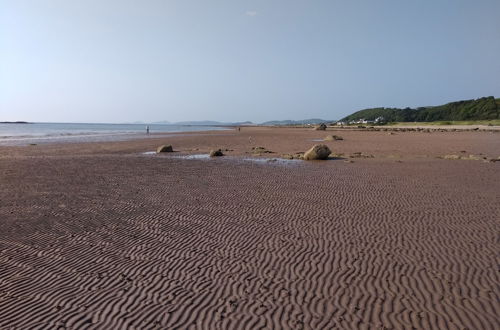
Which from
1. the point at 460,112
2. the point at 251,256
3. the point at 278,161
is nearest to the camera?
the point at 251,256

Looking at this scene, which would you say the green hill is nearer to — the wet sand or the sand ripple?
the wet sand

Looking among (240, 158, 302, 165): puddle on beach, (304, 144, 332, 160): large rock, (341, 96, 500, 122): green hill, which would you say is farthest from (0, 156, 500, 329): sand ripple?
(341, 96, 500, 122): green hill

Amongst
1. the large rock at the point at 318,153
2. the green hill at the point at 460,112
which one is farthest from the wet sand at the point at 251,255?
the green hill at the point at 460,112

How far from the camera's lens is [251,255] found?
8.73 meters

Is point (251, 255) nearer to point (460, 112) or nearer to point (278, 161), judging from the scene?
point (278, 161)

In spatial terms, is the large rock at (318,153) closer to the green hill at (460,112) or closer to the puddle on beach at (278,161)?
the puddle on beach at (278,161)

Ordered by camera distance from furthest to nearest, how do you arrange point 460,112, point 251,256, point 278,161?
point 460,112 < point 278,161 < point 251,256

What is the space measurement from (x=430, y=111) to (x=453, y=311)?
148 meters

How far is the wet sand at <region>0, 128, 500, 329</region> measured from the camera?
612 cm

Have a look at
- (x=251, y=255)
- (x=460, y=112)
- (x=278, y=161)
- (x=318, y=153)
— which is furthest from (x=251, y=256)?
(x=460, y=112)

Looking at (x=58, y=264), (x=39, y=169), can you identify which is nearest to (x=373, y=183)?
(x=58, y=264)

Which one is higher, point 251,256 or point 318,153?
point 318,153

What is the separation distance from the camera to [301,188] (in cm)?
1677

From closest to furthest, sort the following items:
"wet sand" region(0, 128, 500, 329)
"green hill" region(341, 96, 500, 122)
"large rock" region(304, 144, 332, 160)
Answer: "wet sand" region(0, 128, 500, 329) → "large rock" region(304, 144, 332, 160) → "green hill" region(341, 96, 500, 122)
